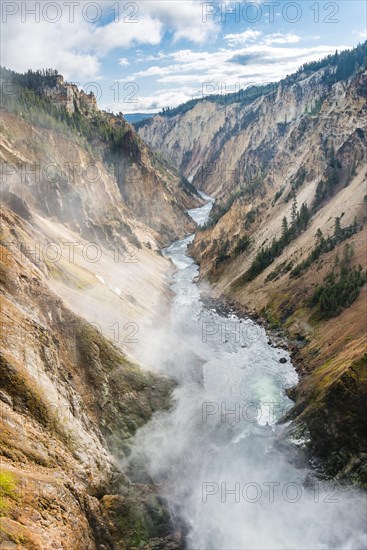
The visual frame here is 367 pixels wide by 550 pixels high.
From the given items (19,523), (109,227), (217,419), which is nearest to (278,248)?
(109,227)

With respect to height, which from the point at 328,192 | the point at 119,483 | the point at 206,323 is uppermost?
the point at 328,192

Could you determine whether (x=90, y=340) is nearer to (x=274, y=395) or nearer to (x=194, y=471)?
(x=194, y=471)

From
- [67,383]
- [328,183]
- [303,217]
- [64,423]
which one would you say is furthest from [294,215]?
[64,423]

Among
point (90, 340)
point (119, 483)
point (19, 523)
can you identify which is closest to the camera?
point (19, 523)

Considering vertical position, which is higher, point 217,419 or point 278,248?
point 278,248

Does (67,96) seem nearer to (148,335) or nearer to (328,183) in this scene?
(328,183)

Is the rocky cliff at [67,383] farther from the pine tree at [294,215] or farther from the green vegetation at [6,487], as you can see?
the pine tree at [294,215]

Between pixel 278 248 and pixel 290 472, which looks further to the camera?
pixel 278 248

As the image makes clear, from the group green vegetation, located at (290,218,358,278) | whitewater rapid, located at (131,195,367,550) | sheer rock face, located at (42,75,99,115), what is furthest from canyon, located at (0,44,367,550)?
sheer rock face, located at (42,75,99,115)
